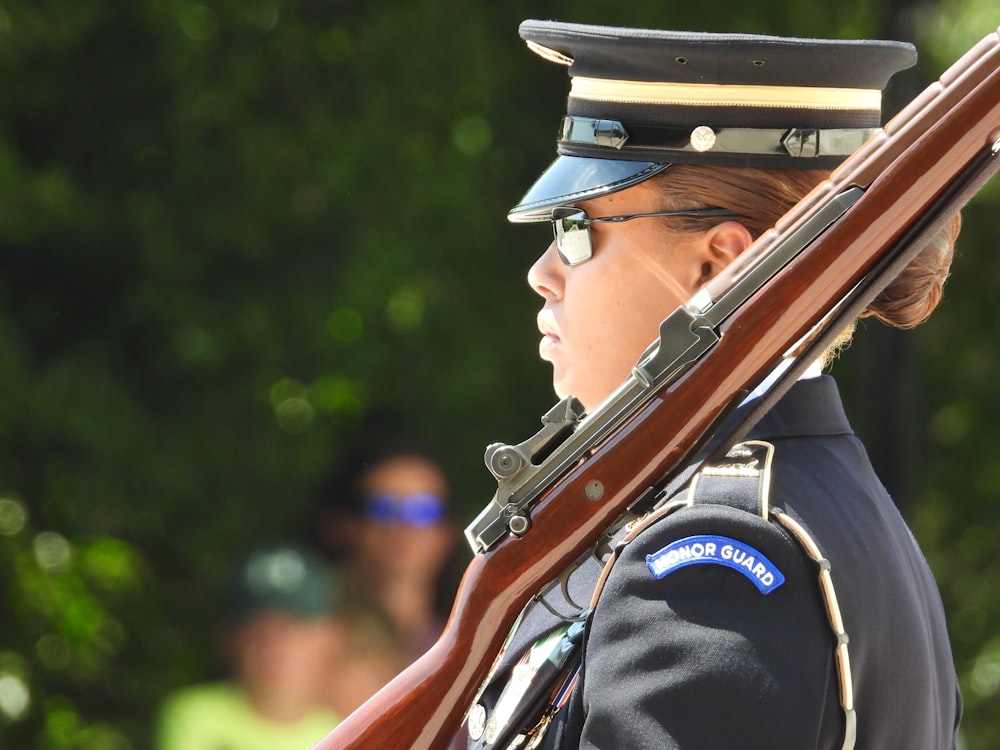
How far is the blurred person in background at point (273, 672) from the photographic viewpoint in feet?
15.1

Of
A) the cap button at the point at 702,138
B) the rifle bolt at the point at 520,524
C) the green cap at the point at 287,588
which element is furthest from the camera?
the green cap at the point at 287,588

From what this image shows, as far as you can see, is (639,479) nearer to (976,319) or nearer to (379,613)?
(379,613)

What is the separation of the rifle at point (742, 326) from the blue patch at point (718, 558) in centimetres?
16

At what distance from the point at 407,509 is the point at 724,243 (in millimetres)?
3228

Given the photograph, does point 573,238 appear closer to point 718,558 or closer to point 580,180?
point 580,180

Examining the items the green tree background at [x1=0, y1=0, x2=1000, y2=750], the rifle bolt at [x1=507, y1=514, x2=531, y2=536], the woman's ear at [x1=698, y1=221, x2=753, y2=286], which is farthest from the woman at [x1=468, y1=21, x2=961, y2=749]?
the green tree background at [x1=0, y1=0, x2=1000, y2=750]

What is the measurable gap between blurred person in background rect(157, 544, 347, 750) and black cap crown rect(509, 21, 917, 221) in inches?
112

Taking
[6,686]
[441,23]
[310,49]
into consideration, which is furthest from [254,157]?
[6,686]

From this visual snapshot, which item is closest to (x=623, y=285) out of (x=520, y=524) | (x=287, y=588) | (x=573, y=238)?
(x=573, y=238)

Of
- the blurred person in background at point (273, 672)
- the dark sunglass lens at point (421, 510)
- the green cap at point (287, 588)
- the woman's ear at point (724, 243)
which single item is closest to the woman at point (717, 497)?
the woman's ear at point (724, 243)

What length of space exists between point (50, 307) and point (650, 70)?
5462mm

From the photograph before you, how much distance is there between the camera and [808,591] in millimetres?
1661

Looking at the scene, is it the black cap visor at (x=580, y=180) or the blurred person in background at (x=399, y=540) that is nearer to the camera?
the black cap visor at (x=580, y=180)

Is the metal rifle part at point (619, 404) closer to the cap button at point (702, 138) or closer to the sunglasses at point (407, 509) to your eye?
the cap button at point (702, 138)
